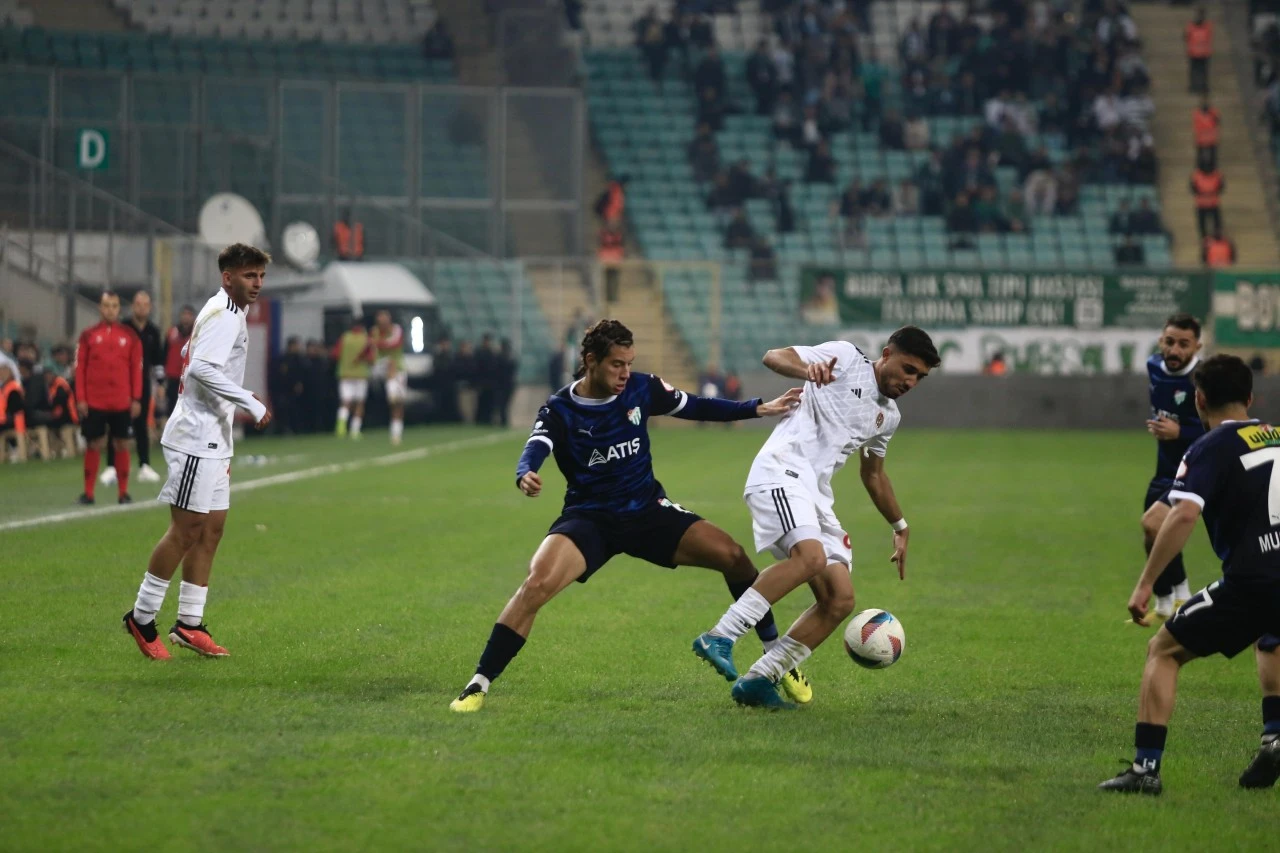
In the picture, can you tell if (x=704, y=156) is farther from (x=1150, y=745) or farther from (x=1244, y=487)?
(x=1150, y=745)

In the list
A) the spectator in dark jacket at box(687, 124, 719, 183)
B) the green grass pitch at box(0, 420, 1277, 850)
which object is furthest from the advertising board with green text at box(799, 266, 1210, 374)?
the green grass pitch at box(0, 420, 1277, 850)

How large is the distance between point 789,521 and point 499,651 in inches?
57.4

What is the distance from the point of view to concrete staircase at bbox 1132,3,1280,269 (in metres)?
42.3

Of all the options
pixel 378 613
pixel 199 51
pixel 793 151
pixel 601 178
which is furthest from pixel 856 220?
pixel 378 613

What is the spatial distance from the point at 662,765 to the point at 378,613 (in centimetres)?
431

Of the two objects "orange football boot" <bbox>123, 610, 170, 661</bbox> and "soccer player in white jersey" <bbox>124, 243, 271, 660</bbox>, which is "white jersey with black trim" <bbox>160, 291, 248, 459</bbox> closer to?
"soccer player in white jersey" <bbox>124, 243, 271, 660</bbox>

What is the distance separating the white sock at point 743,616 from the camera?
307 inches

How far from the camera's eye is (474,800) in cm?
589

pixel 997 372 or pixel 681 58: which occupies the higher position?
pixel 681 58

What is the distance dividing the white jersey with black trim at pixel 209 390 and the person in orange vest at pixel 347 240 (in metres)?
26.9

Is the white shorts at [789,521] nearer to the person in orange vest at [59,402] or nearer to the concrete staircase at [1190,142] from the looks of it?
the person in orange vest at [59,402]

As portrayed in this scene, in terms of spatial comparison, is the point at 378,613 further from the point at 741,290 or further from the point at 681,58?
the point at 681,58

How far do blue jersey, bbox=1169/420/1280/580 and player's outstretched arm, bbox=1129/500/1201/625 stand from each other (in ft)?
0.14

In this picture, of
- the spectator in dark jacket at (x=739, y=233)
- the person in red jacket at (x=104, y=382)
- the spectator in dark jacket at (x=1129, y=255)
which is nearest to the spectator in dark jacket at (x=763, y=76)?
the spectator in dark jacket at (x=739, y=233)
